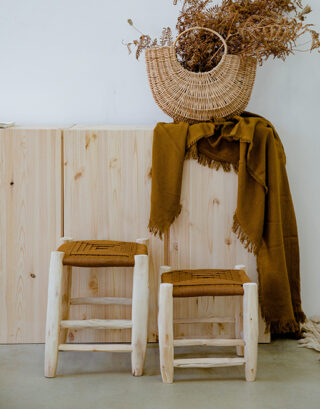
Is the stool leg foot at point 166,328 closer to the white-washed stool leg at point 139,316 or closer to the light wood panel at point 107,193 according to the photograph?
the white-washed stool leg at point 139,316

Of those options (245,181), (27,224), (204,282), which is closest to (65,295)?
(27,224)

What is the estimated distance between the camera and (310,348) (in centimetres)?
218

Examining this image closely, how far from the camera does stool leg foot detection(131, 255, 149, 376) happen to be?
189 cm

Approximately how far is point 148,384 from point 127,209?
724 millimetres

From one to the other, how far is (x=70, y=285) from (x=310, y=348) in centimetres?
108

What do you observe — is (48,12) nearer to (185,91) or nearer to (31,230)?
(185,91)

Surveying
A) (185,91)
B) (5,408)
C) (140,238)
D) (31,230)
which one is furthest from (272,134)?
(5,408)

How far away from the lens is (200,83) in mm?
2092

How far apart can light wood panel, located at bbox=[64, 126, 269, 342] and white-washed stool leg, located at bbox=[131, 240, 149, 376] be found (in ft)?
0.90

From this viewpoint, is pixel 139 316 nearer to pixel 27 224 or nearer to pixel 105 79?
pixel 27 224

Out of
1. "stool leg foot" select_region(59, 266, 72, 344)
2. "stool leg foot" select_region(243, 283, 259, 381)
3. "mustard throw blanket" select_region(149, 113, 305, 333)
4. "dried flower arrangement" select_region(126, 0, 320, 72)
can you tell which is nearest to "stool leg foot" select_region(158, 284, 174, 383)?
"stool leg foot" select_region(243, 283, 259, 381)

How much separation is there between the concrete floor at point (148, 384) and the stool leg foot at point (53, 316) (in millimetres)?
60

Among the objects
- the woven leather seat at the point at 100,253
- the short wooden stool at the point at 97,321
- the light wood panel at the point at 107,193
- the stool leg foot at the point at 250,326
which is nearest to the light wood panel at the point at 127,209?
the light wood panel at the point at 107,193

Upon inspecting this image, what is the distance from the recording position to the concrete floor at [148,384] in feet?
5.53
